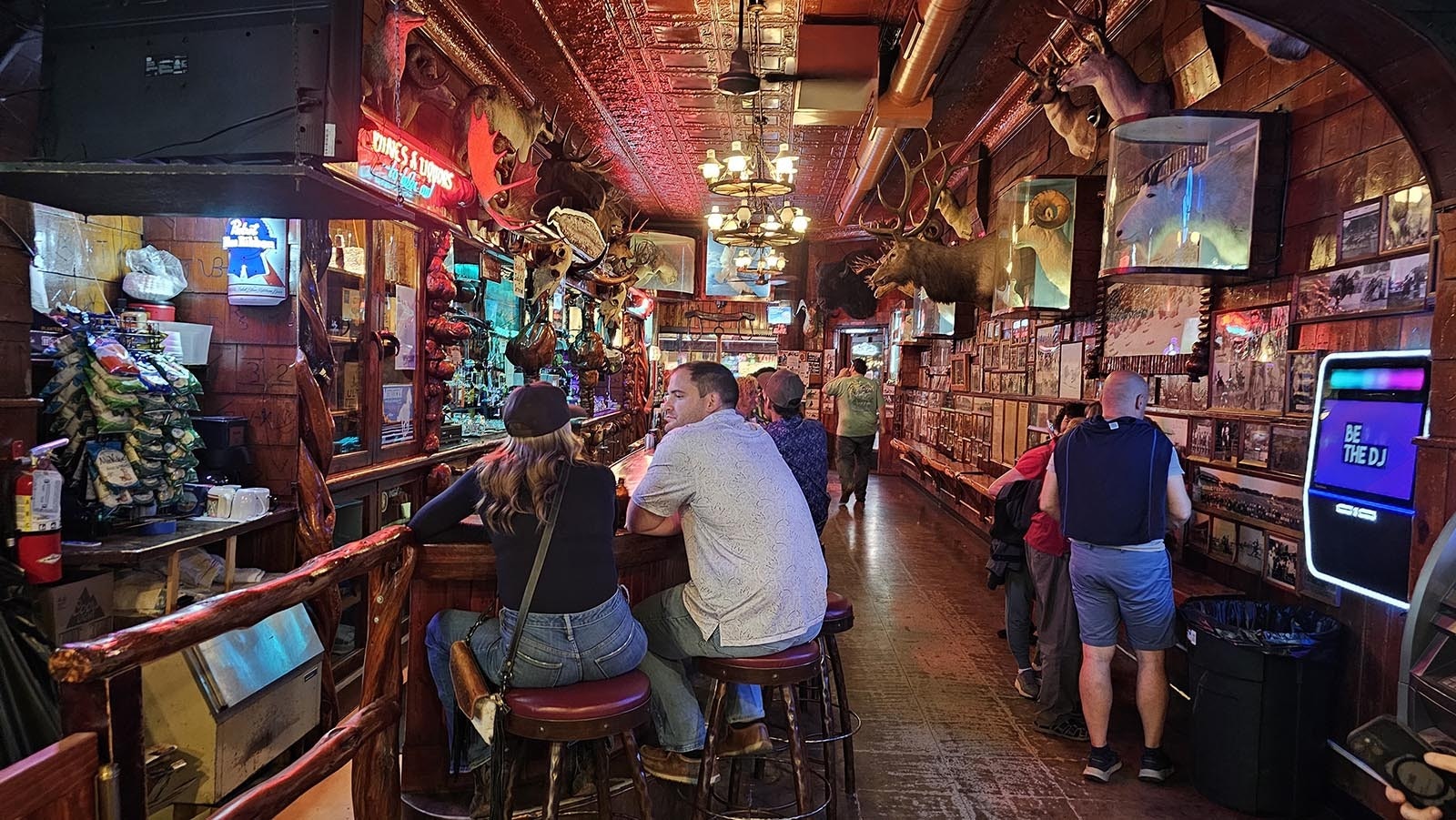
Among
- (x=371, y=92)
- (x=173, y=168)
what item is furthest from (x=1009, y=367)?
(x=173, y=168)

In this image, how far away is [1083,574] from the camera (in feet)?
11.6

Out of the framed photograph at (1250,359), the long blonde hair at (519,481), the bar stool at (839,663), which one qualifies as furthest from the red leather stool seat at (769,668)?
the framed photograph at (1250,359)

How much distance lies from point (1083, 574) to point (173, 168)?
3.54m

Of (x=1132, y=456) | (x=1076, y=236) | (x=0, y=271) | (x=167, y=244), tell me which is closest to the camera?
(x=0, y=271)

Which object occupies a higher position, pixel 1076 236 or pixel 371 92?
pixel 371 92

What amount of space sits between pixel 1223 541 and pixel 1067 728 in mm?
1212

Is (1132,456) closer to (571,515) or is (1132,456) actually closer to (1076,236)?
(571,515)

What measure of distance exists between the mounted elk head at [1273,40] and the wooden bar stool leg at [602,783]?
385cm

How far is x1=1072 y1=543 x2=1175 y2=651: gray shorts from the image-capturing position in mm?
3393

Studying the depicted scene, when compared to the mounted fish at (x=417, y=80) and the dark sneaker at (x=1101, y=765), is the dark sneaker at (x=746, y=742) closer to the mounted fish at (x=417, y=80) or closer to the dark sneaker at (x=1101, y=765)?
the dark sneaker at (x=1101, y=765)

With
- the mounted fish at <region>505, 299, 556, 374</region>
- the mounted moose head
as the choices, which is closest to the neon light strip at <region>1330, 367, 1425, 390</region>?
the mounted moose head

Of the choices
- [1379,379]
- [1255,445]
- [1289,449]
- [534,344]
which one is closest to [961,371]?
[534,344]

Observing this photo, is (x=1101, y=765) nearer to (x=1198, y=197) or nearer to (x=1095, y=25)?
(x=1198, y=197)

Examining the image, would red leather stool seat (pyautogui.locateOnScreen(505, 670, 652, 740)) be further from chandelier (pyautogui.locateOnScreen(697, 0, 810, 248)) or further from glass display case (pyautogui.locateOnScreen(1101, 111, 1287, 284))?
chandelier (pyautogui.locateOnScreen(697, 0, 810, 248))
